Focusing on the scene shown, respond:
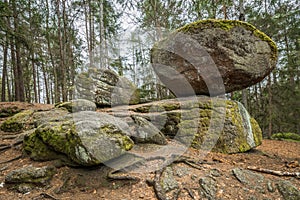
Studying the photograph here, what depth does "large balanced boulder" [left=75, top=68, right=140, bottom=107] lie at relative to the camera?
844 cm

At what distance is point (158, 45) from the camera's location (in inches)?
254

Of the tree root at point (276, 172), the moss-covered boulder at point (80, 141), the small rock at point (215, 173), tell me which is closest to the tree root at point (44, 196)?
the moss-covered boulder at point (80, 141)

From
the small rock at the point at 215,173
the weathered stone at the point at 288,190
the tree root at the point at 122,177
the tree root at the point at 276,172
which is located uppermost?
the tree root at the point at 122,177

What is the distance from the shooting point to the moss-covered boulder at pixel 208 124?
5.16 meters

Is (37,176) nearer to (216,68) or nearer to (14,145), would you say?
(14,145)

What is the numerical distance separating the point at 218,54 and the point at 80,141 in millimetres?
4708

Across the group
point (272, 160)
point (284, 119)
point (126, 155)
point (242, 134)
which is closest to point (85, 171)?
point (126, 155)

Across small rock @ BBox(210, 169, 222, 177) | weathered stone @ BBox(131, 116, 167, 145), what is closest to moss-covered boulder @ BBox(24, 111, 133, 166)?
weathered stone @ BBox(131, 116, 167, 145)

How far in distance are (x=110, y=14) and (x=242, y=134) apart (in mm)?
12178

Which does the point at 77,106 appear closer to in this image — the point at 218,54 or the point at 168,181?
the point at 168,181

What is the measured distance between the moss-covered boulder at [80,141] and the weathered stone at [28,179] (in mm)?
479

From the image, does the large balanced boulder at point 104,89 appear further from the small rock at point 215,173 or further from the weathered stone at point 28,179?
the small rock at point 215,173

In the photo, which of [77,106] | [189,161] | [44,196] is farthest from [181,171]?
[77,106]

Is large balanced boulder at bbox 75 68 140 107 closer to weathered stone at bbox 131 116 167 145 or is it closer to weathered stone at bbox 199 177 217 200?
weathered stone at bbox 131 116 167 145
